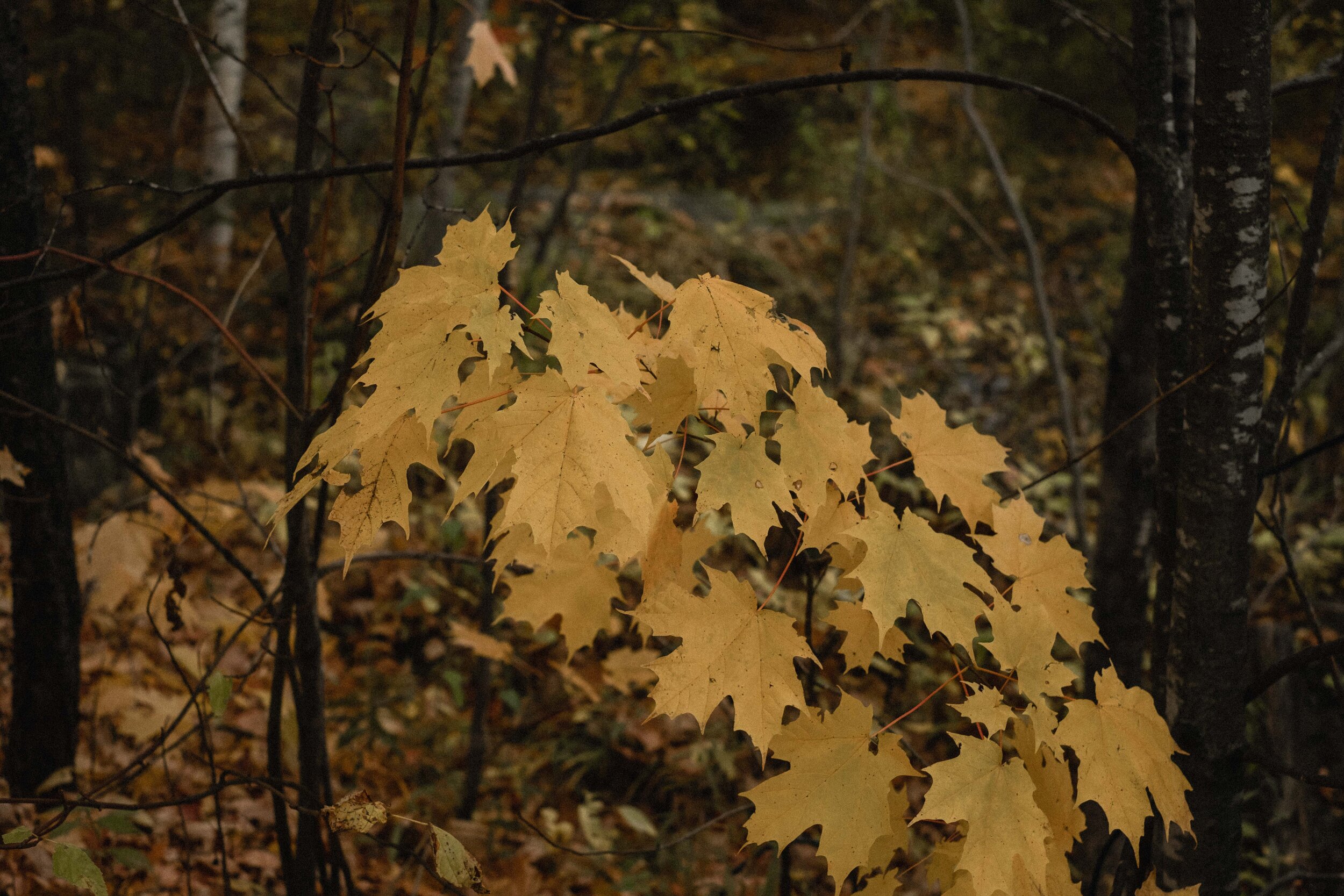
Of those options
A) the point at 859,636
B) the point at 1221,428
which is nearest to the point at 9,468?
the point at 859,636

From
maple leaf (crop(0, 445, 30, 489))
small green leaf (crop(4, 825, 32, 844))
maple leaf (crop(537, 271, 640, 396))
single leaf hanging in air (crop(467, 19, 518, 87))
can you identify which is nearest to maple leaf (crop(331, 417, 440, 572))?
maple leaf (crop(537, 271, 640, 396))

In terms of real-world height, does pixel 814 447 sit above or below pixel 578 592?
above

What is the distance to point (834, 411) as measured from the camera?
1.14 meters

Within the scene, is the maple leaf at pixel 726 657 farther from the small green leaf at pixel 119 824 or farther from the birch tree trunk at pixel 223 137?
the birch tree trunk at pixel 223 137

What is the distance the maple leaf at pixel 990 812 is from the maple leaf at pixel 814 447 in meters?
0.34

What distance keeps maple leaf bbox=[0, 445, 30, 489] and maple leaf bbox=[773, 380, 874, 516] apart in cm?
168

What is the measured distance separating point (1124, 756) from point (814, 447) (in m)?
Answer: 0.57

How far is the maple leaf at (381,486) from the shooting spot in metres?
1.02

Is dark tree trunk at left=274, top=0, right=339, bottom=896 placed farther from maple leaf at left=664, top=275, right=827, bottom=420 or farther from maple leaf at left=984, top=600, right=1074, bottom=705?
maple leaf at left=984, top=600, right=1074, bottom=705

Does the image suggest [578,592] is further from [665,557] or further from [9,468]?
[9,468]

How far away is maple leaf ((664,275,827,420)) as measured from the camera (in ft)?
3.40

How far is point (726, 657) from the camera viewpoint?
3.64 feet

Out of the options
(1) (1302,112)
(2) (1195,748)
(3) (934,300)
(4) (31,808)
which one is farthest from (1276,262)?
(4) (31,808)

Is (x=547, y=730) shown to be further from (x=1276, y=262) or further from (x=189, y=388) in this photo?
(x=1276, y=262)
